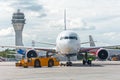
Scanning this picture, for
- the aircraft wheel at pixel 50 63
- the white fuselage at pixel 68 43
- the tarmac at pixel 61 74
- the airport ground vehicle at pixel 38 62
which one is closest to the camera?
the tarmac at pixel 61 74

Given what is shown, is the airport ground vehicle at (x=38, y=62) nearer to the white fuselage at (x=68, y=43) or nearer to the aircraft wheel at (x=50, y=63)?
the aircraft wheel at (x=50, y=63)

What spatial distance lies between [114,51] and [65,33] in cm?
8081

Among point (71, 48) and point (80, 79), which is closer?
point (80, 79)

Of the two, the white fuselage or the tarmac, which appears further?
the white fuselage

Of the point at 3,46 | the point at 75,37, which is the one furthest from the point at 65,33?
the point at 3,46

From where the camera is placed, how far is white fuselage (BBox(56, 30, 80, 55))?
39906 mm

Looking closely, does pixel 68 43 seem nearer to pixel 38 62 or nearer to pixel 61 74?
pixel 38 62

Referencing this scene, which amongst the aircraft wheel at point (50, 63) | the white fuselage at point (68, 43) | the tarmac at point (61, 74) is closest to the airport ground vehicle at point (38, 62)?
the aircraft wheel at point (50, 63)

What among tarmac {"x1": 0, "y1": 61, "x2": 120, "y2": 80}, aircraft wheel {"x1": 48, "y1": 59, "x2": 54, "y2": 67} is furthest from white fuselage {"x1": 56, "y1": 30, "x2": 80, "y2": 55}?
tarmac {"x1": 0, "y1": 61, "x2": 120, "y2": 80}

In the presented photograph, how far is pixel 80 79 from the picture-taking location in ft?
65.2

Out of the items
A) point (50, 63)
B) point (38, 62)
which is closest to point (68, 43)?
point (50, 63)

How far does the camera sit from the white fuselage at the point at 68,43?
1571 inches

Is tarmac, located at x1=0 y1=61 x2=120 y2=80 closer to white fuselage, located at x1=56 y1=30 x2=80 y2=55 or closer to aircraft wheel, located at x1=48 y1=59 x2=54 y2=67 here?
aircraft wheel, located at x1=48 y1=59 x2=54 y2=67

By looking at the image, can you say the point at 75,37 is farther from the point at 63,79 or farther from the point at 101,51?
the point at 63,79
